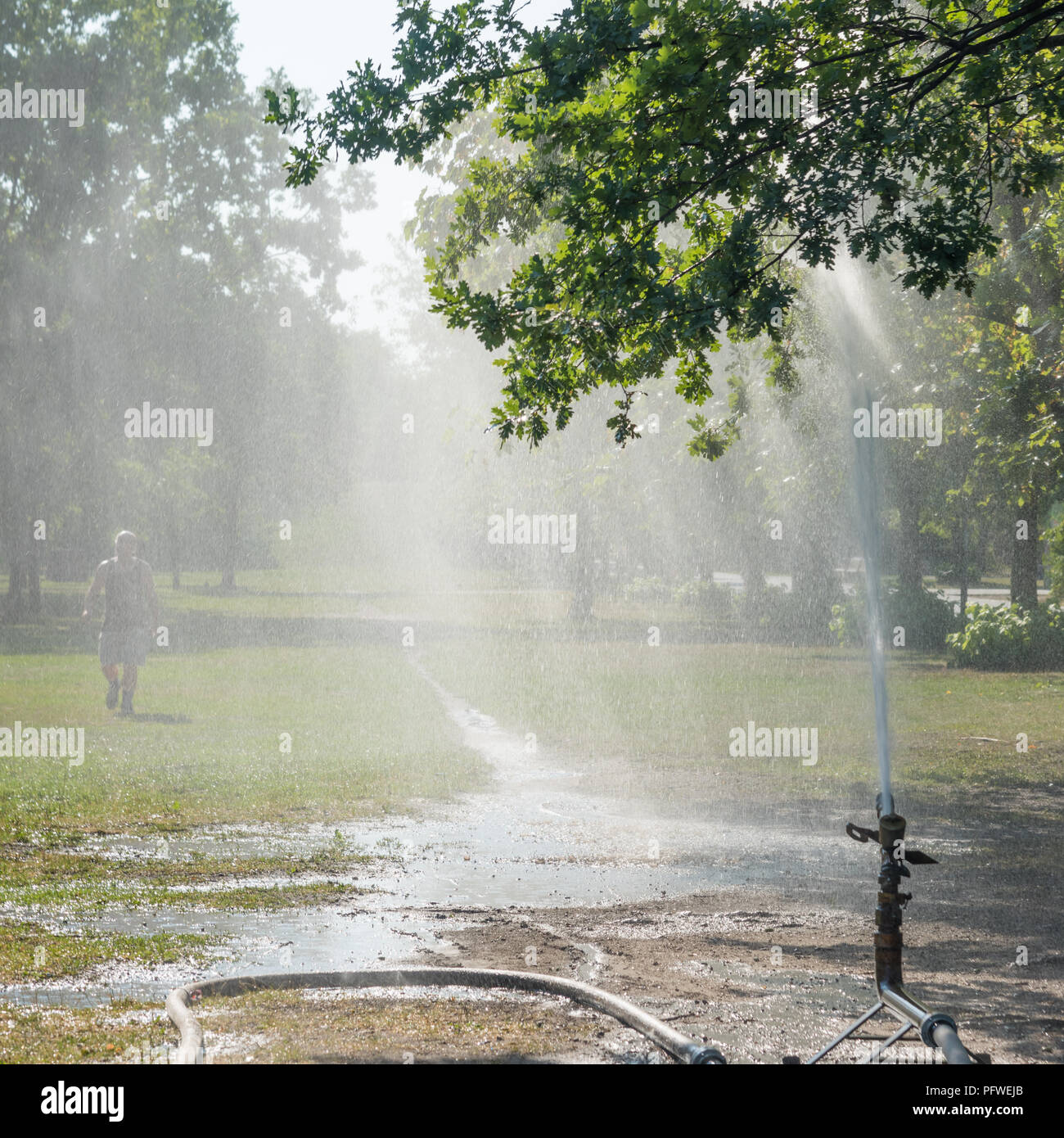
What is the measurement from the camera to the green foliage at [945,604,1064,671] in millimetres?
25594

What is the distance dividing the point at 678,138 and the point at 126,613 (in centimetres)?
1110

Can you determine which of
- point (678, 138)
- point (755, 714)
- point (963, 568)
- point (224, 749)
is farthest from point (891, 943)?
point (963, 568)

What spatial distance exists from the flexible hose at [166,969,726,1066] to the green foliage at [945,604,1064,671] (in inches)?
849

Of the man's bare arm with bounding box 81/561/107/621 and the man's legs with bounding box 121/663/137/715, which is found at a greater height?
the man's bare arm with bounding box 81/561/107/621

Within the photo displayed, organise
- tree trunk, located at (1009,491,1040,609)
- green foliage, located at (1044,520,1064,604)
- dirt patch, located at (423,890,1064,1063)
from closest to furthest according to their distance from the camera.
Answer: dirt patch, located at (423,890,1064,1063)
tree trunk, located at (1009,491,1040,609)
green foliage, located at (1044,520,1064,604)

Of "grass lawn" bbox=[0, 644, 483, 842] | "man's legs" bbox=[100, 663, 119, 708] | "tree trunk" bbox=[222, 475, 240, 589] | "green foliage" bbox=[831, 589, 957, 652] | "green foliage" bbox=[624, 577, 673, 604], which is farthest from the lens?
"green foliage" bbox=[624, 577, 673, 604]

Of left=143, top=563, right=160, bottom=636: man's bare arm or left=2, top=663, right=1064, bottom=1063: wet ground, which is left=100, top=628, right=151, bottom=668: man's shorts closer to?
left=143, top=563, right=160, bottom=636: man's bare arm

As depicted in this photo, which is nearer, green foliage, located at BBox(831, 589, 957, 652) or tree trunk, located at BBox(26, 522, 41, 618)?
green foliage, located at BBox(831, 589, 957, 652)

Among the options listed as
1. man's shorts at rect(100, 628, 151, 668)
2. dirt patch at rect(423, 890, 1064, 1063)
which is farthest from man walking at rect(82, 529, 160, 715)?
dirt patch at rect(423, 890, 1064, 1063)

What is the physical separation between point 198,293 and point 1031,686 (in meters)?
26.5

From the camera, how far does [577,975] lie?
256 inches

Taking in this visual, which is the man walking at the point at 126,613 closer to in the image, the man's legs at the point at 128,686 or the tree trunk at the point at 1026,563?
the man's legs at the point at 128,686

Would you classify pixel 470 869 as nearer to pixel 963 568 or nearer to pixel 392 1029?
pixel 392 1029

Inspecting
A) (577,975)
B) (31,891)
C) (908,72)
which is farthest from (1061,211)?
(31,891)
